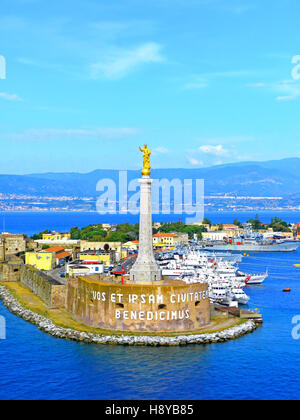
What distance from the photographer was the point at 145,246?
37.9 metres

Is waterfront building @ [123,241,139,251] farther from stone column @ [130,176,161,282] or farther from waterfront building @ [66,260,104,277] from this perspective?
stone column @ [130,176,161,282]

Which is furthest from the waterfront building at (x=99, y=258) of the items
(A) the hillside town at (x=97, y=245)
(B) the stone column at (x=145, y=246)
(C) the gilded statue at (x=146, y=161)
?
(C) the gilded statue at (x=146, y=161)

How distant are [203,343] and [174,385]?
6.62m

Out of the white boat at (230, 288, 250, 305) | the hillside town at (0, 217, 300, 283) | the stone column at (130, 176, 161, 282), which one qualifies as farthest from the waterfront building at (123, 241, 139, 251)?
the stone column at (130, 176, 161, 282)

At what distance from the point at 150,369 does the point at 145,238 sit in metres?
10.5

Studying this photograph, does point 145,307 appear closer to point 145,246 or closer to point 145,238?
point 145,246

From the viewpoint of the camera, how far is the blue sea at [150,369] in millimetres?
26438

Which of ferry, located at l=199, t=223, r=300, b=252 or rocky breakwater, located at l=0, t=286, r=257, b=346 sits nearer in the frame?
rocky breakwater, located at l=0, t=286, r=257, b=346

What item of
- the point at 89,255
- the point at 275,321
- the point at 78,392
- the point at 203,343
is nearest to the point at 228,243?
the point at 89,255

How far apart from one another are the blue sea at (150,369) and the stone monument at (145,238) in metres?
6.48

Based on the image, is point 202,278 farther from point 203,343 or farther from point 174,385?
point 174,385

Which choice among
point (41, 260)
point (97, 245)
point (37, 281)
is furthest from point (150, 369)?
point (97, 245)

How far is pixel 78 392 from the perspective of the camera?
26438 mm

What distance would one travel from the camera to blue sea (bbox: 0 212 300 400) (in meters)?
26.4
